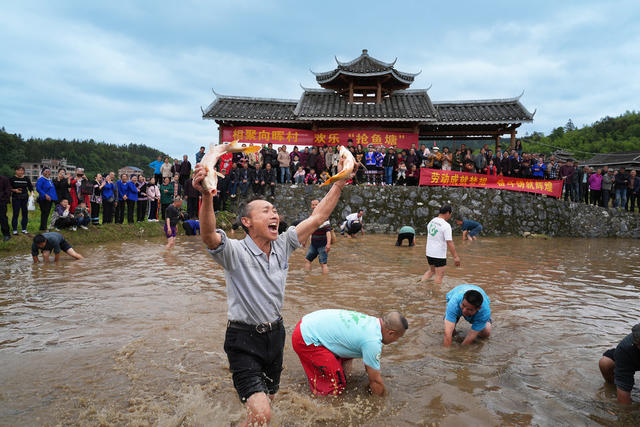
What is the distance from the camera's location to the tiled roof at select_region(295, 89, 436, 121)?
19.5 meters

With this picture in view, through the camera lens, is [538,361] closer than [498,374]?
No

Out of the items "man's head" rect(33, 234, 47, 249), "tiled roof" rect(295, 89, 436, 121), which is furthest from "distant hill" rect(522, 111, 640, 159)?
"man's head" rect(33, 234, 47, 249)

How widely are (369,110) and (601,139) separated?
51.5 metres

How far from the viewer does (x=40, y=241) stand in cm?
912

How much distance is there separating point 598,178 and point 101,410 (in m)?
21.4

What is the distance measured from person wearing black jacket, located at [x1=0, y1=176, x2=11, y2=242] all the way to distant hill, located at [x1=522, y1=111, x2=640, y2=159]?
187 ft

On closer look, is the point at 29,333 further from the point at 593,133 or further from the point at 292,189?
the point at 593,133

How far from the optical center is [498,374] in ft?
14.1

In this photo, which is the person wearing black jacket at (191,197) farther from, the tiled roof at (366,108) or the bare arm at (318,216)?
the bare arm at (318,216)

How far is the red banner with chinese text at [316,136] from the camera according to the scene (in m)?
20.3

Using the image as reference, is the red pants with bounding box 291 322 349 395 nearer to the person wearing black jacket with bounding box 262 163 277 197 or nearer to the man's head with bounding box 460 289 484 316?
the man's head with bounding box 460 289 484 316

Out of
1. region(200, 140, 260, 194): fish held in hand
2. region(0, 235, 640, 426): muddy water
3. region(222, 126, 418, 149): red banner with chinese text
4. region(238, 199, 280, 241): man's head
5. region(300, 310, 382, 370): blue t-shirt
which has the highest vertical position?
region(222, 126, 418, 149): red banner with chinese text

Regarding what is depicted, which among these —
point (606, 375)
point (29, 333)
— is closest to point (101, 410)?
point (29, 333)

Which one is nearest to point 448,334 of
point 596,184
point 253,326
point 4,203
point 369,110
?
point 253,326
